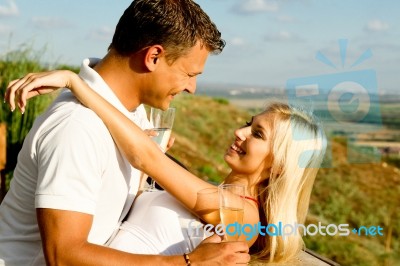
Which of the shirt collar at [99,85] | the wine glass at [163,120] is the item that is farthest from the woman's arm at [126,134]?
the wine glass at [163,120]

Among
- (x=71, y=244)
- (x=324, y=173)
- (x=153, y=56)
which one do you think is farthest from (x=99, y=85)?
(x=324, y=173)

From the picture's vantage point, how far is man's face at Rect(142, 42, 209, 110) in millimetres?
2746

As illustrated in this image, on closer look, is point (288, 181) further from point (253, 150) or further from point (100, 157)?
point (100, 157)

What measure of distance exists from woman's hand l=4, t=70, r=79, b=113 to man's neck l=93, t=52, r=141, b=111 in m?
0.28

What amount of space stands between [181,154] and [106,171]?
7993 mm

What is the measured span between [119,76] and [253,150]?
0.85 metres

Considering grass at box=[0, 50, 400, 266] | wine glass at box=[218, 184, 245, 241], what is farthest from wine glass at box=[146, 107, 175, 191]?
grass at box=[0, 50, 400, 266]

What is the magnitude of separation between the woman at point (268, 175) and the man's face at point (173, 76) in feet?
0.89

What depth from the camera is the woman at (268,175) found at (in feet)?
9.19

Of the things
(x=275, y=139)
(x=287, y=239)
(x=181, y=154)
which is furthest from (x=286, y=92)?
(x=181, y=154)

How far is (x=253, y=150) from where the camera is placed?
10.4 ft

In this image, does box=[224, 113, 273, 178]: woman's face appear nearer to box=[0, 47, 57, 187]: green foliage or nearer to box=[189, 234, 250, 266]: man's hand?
box=[189, 234, 250, 266]: man's hand

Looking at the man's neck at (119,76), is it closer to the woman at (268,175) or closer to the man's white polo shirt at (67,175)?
the man's white polo shirt at (67,175)

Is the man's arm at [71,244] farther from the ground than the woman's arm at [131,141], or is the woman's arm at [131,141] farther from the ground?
the woman's arm at [131,141]
